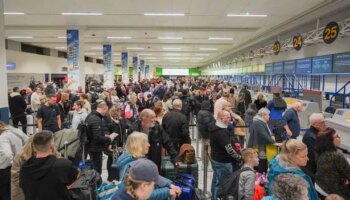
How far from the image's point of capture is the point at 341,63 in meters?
10.9

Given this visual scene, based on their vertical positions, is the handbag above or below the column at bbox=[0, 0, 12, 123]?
below

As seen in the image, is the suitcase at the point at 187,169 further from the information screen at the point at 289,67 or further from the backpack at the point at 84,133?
the information screen at the point at 289,67

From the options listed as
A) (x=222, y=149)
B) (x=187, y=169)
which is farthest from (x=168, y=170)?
(x=222, y=149)

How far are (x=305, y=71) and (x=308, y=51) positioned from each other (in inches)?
36.7

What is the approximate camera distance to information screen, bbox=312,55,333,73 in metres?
11.8

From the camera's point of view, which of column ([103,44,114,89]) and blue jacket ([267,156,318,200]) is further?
column ([103,44,114,89])

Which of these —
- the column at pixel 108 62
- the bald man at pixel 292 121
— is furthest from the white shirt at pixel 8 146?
the column at pixel 108 62

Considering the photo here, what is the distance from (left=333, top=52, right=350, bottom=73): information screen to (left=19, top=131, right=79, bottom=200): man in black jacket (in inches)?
393

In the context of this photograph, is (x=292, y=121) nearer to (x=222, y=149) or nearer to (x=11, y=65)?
(x=222, y=149)

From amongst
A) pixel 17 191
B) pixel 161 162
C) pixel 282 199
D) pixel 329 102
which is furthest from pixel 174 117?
pixel 329 102

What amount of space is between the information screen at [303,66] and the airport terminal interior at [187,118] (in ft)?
0.15

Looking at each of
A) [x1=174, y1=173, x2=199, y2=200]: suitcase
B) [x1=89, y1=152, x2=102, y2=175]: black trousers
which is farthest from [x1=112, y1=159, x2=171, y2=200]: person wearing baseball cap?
[x1=89, y1=152, x2=102, y2=175]: black trousers

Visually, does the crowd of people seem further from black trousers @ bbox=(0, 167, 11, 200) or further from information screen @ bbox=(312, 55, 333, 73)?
information screen @ bbox=(312, 55, 333, 73)

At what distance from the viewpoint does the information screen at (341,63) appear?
1045 cm
